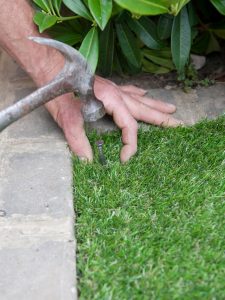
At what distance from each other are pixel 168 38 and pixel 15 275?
3.85 feet

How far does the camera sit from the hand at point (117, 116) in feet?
5.94

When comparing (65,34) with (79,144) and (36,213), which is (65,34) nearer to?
(79,144)

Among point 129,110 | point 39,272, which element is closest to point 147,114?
point 129,110

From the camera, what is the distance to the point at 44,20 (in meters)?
1.79

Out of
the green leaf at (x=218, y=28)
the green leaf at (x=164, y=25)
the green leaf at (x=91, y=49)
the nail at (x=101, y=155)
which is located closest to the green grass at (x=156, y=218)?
the nail at (x=101, y=155)

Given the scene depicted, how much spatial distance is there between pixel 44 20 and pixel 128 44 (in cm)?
41

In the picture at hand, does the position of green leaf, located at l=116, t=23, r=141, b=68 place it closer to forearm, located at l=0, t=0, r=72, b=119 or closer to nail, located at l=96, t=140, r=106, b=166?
forearm, located at l=0, t=0, r=72, b=119

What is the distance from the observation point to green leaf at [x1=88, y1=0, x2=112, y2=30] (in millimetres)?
1695

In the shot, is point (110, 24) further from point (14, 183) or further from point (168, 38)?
point (14, 183)

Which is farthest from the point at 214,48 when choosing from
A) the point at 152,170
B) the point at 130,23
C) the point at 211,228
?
the point at 211,228

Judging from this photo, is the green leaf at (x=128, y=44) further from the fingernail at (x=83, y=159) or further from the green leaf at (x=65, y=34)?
the fingernail at (x=83, y=159)

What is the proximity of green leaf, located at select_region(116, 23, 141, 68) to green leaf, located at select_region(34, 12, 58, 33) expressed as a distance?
1.11ft

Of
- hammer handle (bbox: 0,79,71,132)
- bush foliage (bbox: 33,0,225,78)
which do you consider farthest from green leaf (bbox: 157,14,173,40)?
hammer handle (bbox: 0,79,71,132)

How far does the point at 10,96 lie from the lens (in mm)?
2133
